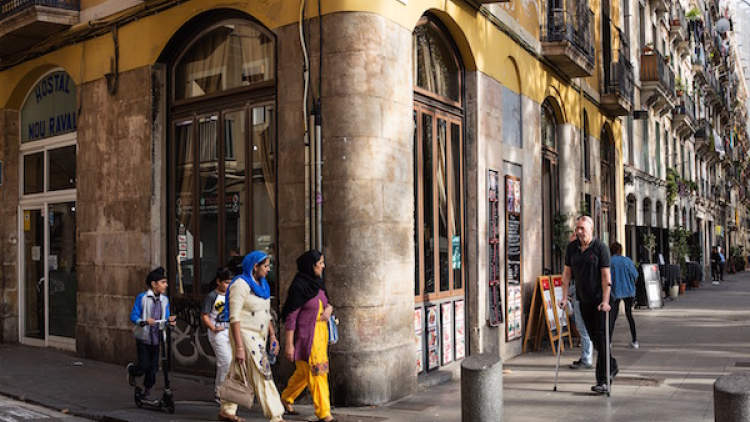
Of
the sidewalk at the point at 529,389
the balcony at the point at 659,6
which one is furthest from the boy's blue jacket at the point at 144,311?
the balcony at the point at 659,6

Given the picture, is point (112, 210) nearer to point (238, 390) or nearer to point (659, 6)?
point (238, 390)

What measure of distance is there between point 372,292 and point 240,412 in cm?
188

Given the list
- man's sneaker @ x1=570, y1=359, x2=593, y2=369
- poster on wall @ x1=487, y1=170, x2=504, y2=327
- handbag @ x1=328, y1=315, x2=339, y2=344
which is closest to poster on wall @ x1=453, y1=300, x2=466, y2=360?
poster on wall @ x1=487, y1=170, x2=504, y2=327

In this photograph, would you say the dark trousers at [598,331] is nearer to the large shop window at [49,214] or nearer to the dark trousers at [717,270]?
the large shop window at [49,214]

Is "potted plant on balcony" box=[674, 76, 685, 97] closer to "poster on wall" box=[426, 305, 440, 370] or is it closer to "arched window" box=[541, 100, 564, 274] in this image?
"arched window" box=[541, 100, 564, 274]

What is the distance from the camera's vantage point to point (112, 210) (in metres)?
11.9

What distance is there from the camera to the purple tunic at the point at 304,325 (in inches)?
299

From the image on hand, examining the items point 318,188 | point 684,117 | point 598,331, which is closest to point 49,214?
point 318,188

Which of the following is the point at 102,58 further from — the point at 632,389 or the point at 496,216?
the point at 632,389

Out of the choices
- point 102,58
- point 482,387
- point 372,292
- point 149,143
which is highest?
point 102,58

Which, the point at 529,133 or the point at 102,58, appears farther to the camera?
the point at 529,133

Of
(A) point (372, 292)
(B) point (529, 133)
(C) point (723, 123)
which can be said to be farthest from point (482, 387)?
(C) point (723, 123)

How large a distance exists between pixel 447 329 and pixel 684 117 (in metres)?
25.0

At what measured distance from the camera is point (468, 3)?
11227 millimetres
